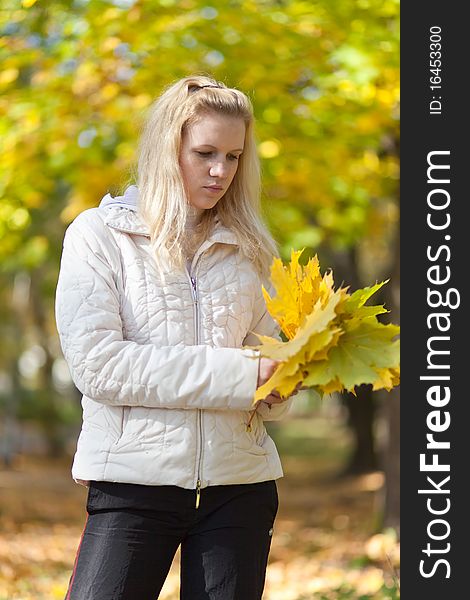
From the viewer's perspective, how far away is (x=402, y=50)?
3.39 meters

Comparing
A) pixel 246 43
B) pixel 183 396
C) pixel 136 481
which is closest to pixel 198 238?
pixel 183 396

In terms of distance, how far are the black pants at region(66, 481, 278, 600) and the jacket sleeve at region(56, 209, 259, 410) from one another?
0.26m

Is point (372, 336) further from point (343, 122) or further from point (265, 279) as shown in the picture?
point (343, 122)

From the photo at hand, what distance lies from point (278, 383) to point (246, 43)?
15.0 feet

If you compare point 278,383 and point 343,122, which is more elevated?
point 343,122

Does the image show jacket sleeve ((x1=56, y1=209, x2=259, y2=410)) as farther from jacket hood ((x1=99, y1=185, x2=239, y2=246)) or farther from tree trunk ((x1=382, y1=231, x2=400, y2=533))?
tree trunk ((x1=382, y1=231, x2=400, y2=533))

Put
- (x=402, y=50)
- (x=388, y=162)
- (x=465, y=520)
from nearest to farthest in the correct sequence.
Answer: (x=465, y=520)
(x=402, y=50)
(x=388, y=162)

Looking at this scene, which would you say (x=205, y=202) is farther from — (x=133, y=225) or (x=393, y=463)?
(x=393, y=463)

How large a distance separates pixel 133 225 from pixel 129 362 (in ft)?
1.42

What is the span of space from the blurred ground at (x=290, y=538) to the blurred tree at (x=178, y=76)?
2598 mm

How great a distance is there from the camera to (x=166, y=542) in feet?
9.80

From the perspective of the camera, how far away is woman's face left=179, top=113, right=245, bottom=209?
310 cm

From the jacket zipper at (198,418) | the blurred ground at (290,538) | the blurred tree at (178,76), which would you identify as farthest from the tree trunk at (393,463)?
the jacket zipper at (198,418)

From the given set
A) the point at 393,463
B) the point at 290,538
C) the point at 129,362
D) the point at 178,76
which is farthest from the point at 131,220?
the point at 290,538
